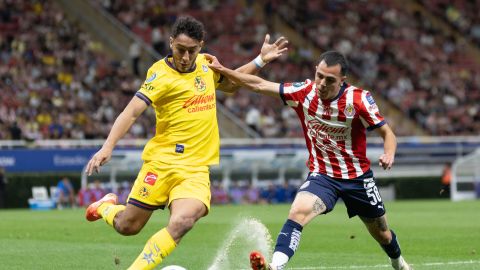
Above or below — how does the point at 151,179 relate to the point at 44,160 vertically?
above

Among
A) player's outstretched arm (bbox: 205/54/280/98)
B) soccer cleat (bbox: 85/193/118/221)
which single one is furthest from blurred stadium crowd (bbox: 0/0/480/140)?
player's outstretched arm (bbox: 205/54/280/98)

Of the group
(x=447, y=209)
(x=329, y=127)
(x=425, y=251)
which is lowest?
(x=447, y=209)

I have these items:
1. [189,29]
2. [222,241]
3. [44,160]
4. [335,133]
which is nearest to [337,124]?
[335,133]

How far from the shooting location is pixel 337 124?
10.5m

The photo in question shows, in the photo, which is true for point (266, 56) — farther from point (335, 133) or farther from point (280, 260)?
point (280, 260)

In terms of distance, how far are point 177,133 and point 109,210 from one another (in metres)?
1.27

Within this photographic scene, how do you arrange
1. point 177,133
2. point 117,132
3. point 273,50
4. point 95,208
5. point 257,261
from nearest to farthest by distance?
point 257,261
point 117,132
point 177,133
point 95,208
point 273,50

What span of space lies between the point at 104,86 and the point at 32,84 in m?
2.95

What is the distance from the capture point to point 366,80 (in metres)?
45.5

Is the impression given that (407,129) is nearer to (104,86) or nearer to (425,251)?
(104,86)

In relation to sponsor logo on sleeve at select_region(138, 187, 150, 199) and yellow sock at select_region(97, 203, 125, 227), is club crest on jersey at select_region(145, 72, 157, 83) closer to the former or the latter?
sponsor logo on sleeve at select_region(138, 187, 150, 199)

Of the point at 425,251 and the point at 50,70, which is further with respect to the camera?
the point at 50,70

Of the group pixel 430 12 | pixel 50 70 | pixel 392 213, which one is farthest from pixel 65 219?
pixel 430 12

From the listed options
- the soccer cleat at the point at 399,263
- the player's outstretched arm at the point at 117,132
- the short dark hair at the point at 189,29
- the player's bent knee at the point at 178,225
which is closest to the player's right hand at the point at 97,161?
the player's outstretched arm at the point at 117,132
